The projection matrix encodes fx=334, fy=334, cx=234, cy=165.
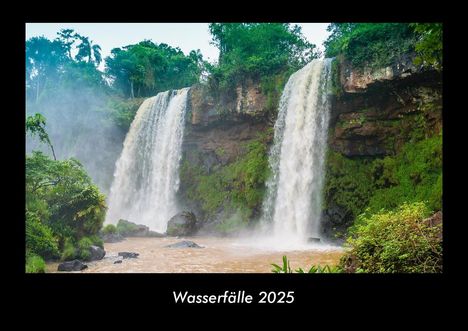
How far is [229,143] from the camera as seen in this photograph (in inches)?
832

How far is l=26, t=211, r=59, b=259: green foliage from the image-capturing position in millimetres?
8109

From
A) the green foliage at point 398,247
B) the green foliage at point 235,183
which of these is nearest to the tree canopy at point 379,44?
the green foliage at point 235,183

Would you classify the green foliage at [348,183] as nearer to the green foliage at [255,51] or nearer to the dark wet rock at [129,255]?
the green foliage at [255,51]

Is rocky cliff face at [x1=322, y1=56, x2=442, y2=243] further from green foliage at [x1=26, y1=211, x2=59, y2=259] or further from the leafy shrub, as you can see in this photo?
green foliage at [x1=26, y1=211, x2=59, y2=259]

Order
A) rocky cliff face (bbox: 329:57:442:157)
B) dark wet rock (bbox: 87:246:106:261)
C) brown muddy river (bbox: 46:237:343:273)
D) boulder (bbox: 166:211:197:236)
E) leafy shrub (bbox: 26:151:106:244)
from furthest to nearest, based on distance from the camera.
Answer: boulder (bbox: 166:211:197:236), rocky cliff face (bbox: 329:57:442:157), dark wet rock (bbox: 87:246:106:261), leafy shrub (bbox: 26:151:106:244), brown muddy river (bbox: 46:237:343:273)

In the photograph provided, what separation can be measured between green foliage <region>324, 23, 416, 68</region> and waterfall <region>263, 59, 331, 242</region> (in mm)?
1424

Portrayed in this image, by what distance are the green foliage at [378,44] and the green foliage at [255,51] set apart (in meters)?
4.66

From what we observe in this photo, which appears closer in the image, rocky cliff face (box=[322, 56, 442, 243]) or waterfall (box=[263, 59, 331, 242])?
rocky cliff face (box=[322, 56, 442, 243])

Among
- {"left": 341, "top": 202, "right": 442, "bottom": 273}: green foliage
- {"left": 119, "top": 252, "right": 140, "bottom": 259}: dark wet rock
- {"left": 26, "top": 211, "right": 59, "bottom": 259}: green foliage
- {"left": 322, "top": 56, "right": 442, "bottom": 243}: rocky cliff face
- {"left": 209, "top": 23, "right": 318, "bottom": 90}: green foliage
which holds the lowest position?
{"left": 119, "top": 252, "right": 140, "bottom": 259}: dark wet rock

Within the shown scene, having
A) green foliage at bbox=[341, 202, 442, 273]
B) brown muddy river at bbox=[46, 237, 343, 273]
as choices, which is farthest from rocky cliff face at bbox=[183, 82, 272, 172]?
green foliage at bbox=[341, 202, 442, 273]

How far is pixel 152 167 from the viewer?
22.1m
